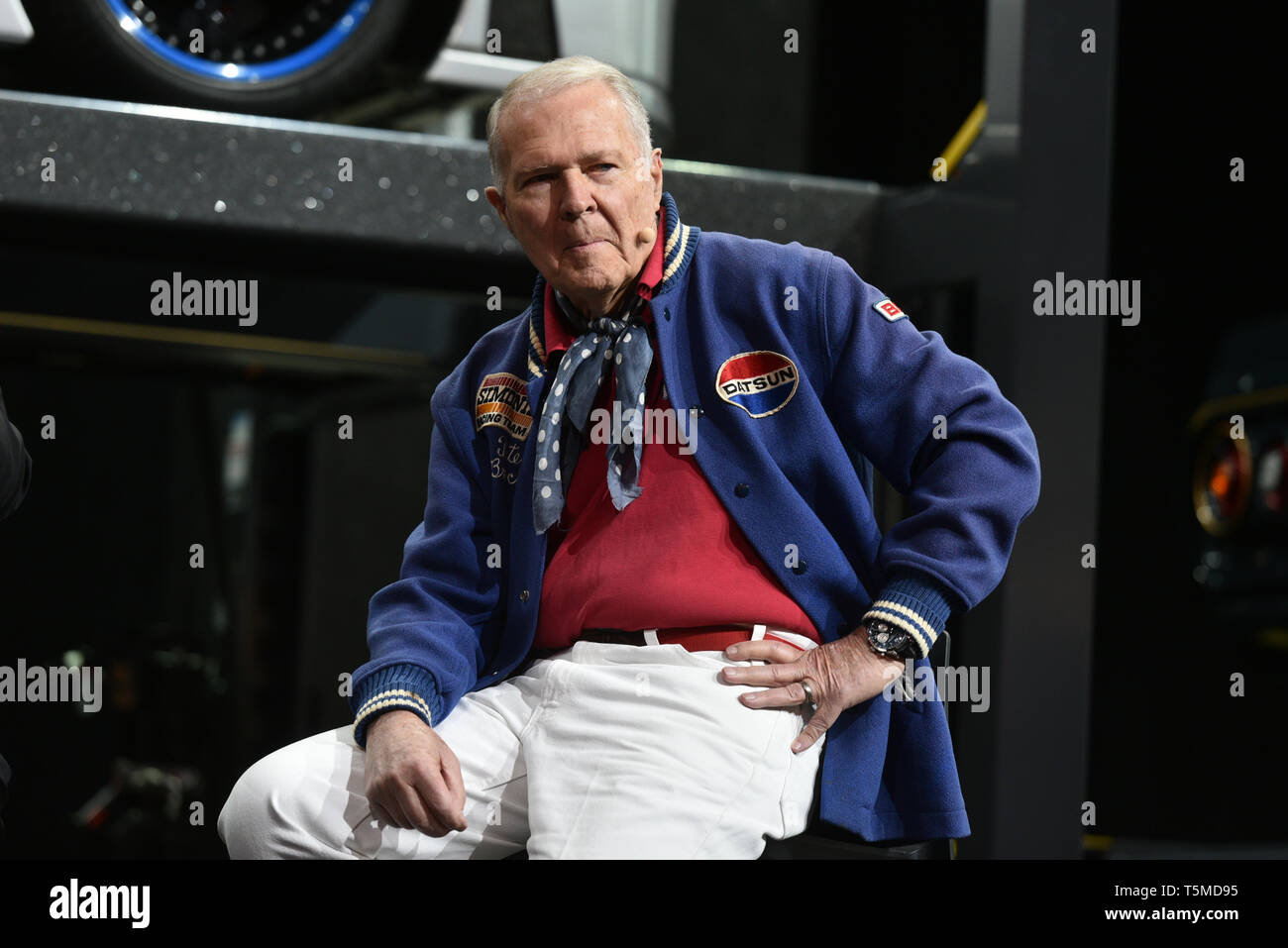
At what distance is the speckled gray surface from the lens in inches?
57.9

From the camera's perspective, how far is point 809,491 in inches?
44.7

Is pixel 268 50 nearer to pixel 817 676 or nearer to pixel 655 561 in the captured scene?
pixel 655 561

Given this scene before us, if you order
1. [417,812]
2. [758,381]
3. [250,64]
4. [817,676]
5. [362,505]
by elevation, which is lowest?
[417,812]

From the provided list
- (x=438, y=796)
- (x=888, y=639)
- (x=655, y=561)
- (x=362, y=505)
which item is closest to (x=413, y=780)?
(x=438, y=796)

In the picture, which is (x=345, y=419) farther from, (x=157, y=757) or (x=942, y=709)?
(x=942, y=709)

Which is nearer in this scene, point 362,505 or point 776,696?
point 776,696

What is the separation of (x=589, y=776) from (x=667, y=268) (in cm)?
42

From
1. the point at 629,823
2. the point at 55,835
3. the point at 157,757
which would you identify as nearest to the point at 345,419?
the point at 157,757

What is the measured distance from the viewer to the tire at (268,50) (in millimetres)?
1591

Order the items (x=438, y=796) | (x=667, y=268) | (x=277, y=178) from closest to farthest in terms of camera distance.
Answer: (x=438, y=796) → (x=667, y=268) → (x=277, y=178)

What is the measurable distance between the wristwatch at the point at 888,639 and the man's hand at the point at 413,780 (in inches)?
13.2

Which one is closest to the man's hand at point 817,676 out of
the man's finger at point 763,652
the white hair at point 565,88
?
the man's finger at point 763,652

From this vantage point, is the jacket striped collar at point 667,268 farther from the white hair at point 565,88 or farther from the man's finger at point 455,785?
the man's finger at point 455,785
